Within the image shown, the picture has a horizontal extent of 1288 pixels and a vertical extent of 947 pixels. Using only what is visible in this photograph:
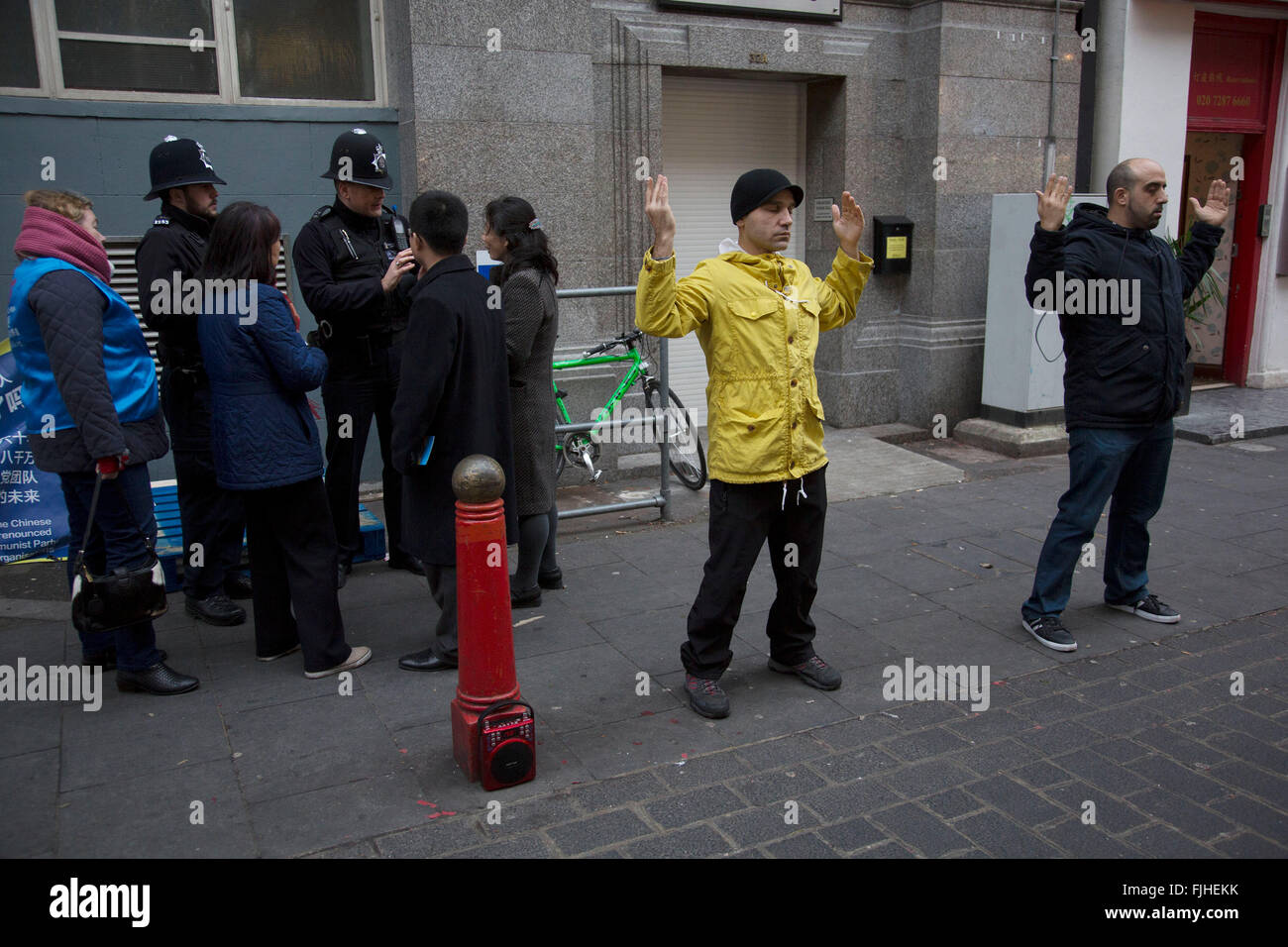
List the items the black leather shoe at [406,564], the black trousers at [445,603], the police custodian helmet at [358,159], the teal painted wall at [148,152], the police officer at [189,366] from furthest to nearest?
the teal painted wall at [148,152], the black leather shoe at [406,564], the police custodian helmet at [358,159], the police officer at [189,366], the black trousers at [445,603]

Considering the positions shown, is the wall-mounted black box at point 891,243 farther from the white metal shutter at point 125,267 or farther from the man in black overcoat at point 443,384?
the man in black overcoat at point 443,384

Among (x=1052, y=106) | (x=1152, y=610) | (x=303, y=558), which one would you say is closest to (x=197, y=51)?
(x=303, y=558)

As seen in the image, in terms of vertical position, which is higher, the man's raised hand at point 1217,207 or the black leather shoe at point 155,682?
the man's raised hand at point 1217,207

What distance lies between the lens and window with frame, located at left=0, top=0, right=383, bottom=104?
20.4 feet

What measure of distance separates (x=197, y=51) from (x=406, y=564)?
3524mm

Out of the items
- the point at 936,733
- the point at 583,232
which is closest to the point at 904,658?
the point at 936,733

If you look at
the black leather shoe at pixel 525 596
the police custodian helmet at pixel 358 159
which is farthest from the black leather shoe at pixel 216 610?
the police custodian helmet at pixel 358 159

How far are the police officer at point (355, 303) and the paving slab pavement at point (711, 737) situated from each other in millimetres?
635

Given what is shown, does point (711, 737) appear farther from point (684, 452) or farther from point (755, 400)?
point (684, 452)

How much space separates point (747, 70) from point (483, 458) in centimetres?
588

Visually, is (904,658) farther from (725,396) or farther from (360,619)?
(360,619)

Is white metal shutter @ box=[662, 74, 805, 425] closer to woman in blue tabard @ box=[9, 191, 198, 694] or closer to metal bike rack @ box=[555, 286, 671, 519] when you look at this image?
metal bike rack @ box=[555, 286, 671, 519]

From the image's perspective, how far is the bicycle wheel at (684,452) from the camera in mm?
7223

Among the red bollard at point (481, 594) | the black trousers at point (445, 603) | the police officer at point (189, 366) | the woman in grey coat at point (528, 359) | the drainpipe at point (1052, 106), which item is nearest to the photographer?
the red bollard at point (481, 594)
